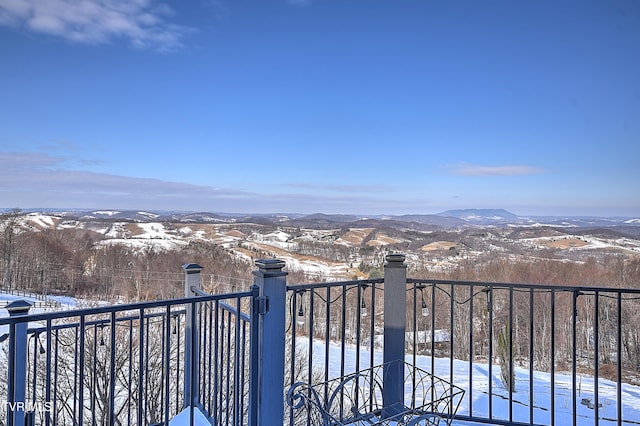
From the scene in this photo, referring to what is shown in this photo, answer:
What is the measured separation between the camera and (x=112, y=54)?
1104 centimetres

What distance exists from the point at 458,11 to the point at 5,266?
26.8 meters

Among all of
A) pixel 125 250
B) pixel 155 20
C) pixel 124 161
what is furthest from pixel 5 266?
pixel 155 20

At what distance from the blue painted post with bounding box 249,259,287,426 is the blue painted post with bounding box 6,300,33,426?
2.93 ft

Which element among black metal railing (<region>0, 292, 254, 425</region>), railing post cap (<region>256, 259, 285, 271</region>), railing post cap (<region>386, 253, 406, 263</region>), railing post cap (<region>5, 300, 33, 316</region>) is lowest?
black metal railing (<region>0, 292, 254, 425</region>)

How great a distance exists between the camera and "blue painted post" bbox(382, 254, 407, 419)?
2.37 m

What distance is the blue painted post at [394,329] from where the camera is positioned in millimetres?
2373

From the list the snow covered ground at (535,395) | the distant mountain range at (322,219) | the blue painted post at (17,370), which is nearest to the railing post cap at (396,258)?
the snow covered ground at (535,395)

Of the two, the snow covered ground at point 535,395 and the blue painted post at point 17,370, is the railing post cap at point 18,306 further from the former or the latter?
the snow covered ground at point 535,395

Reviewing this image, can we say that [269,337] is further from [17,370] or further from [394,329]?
[17,370]

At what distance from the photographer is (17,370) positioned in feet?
5.76

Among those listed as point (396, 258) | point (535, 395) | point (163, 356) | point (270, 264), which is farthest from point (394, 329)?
point (535, 395)

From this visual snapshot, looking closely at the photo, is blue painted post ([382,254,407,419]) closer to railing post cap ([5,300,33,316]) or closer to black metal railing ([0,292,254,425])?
black metal railing ([0,292,254,425])

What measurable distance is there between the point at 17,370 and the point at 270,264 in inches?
49.9

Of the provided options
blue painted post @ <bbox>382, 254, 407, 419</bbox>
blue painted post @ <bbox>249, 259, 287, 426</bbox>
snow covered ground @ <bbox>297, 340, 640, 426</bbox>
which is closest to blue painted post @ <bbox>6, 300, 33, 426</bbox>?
blue painted post @ <bbox>249, 259, 287, 426</bbox>
